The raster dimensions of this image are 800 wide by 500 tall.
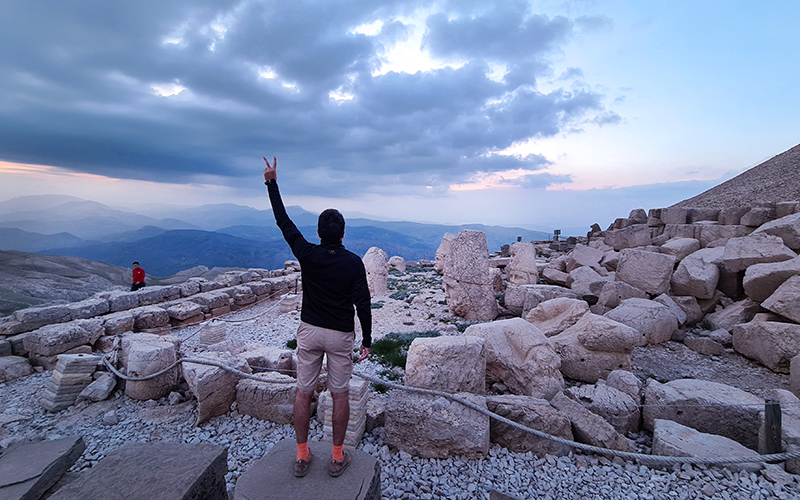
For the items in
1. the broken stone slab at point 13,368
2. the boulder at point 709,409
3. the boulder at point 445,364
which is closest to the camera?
the boulder at point 709,409

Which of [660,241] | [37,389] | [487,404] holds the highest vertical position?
[660,241]

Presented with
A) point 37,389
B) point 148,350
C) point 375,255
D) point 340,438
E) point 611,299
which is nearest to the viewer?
point 340,438

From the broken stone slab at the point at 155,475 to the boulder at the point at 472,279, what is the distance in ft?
20.7

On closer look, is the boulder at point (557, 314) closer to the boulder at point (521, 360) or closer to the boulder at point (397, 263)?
the boulder at point (521, 360)

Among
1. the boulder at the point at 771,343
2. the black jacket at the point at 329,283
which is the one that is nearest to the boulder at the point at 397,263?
the boulder at the point at 771,343

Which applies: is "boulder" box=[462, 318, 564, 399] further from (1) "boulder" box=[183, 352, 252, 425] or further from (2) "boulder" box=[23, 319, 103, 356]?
(2) "boulder" box=[23, 319, 103, 356]

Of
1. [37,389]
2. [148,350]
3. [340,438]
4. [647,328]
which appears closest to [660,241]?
[647,328]

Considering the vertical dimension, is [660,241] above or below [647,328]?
above

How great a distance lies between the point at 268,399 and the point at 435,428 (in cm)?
207

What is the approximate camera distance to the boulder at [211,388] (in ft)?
12.7

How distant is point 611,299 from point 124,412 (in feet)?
27.7

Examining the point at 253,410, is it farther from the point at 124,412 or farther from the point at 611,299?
the point at 611,299

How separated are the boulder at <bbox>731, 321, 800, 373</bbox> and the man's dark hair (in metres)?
6.64

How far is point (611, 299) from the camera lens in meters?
6.91
